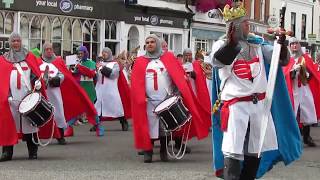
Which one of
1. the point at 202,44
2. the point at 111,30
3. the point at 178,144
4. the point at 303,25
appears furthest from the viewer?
the point at 303,25

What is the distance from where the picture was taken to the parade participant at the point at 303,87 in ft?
40.2

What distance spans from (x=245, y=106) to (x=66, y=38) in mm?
20022

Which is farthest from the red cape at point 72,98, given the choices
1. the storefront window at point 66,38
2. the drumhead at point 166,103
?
the storefront window at point 66,38

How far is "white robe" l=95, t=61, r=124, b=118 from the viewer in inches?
604

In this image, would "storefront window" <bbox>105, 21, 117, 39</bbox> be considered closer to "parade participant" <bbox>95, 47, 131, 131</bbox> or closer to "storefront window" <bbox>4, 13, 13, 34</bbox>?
"storefront window" <bbox>4, 13, 13, 34</bbox>

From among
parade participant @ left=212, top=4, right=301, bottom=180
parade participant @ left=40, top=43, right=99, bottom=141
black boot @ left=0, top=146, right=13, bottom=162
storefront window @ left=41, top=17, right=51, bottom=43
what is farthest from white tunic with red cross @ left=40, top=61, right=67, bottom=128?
storefront window @ left=41, top=17, right=51, bottom=43

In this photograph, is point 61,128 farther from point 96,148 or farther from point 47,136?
point 47,136

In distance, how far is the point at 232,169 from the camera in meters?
6.13

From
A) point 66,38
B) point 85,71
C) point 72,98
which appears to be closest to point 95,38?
point 66,38

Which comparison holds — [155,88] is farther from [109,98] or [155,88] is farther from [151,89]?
[109,98]

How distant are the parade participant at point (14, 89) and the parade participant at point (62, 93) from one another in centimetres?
134

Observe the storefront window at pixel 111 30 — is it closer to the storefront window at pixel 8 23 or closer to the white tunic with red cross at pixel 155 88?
the storefront window at pixel 8 23

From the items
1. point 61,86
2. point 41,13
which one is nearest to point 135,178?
point 61,86

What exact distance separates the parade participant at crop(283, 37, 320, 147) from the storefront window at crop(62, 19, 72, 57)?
14.0m
